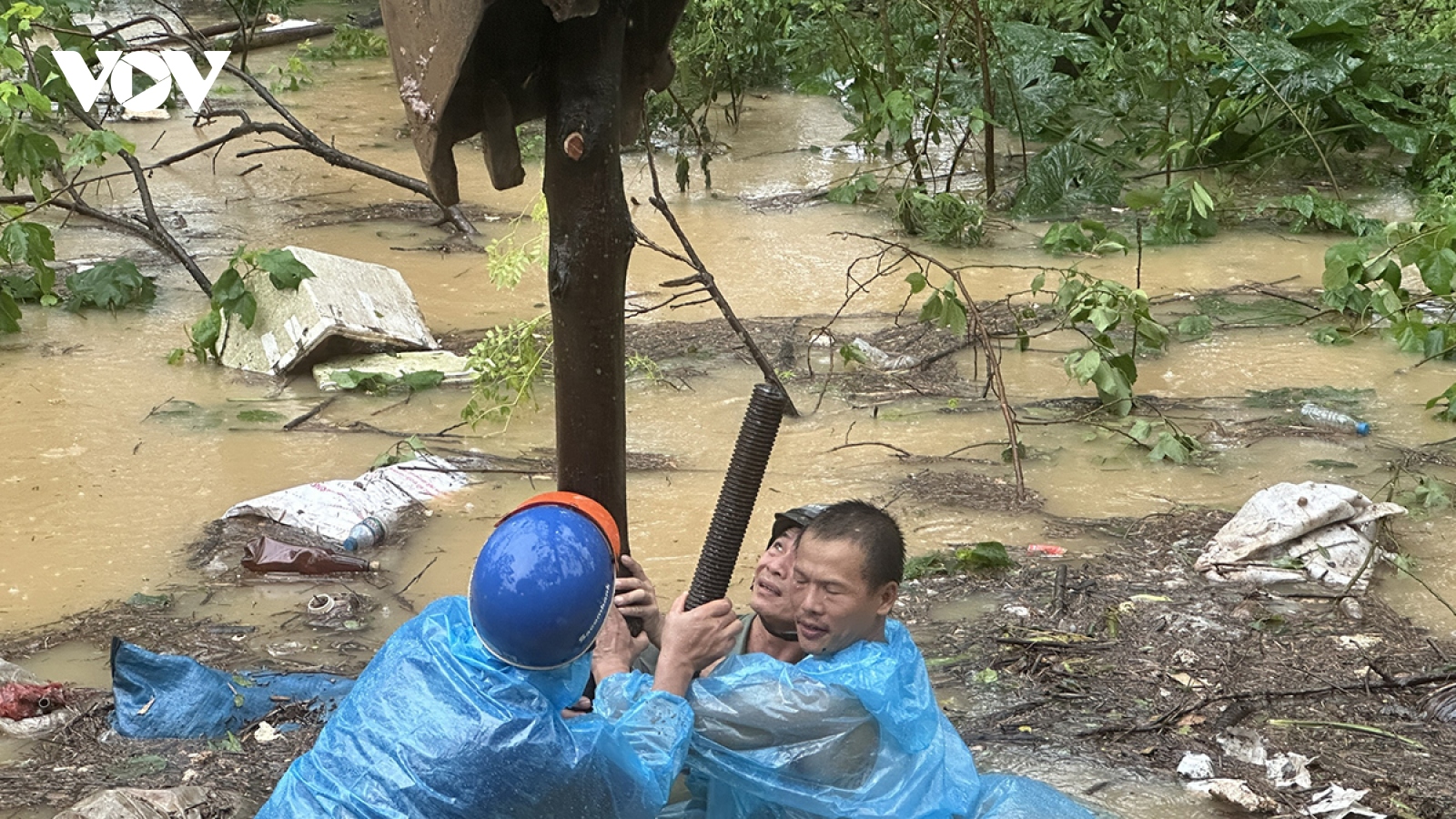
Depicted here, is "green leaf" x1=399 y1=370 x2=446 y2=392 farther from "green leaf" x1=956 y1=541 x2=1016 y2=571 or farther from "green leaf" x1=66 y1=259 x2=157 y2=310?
"green leaf" x1=956 y1=541 x2=1016 y2=571

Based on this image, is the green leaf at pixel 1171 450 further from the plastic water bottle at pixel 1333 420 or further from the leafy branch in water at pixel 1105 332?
the plastic water bottle at pixel 1333 420

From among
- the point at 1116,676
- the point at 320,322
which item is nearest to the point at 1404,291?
the point at 1116,676

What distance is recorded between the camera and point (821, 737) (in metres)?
2.59

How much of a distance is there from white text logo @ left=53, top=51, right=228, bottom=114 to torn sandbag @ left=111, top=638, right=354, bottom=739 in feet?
8.67

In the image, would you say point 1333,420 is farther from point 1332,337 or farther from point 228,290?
point 228,290

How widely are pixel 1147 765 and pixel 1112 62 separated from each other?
610 centimetres

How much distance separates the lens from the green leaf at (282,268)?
620 centimetres

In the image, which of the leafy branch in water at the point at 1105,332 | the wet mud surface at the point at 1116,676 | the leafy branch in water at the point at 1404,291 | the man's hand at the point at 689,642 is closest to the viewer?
the man's hand at the point at 689,642

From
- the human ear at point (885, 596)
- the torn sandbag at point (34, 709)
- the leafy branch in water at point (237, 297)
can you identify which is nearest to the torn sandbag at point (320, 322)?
the leafy branch in water at point (237, 297)

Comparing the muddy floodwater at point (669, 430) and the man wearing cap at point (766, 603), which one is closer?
the man wearing cap at point (766, 603)

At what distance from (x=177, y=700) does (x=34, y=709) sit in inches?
14.5

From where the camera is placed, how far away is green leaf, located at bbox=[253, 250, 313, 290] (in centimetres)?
620

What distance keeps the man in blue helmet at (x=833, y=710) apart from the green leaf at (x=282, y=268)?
406 centimetres

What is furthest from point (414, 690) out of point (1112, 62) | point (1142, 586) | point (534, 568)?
point (1112, 62)
